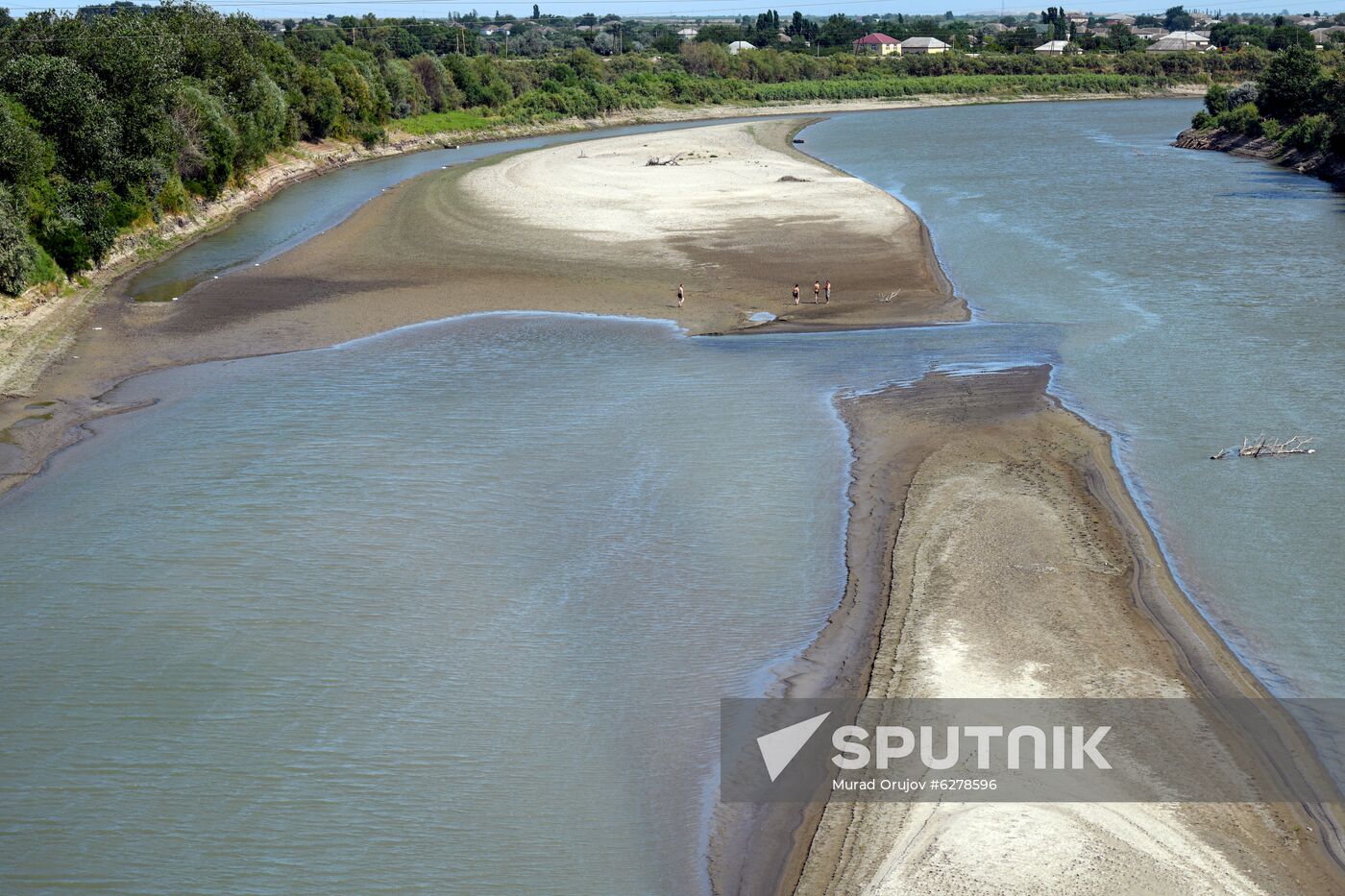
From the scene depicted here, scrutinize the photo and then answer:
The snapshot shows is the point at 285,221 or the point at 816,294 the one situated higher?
the point at 285,221

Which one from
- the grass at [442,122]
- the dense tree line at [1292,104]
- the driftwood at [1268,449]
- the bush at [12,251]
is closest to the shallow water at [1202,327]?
the driftwood at [1268,449]

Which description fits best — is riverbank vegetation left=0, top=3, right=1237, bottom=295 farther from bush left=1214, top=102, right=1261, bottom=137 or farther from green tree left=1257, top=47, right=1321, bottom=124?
green tree left=1257, top=47, right=1321, bottom=124

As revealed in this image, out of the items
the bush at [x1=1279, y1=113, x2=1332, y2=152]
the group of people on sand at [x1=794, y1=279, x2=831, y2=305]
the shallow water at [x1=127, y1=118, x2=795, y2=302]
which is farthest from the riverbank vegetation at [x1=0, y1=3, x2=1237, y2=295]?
the bush at [x1=1279, y1=113, x2=1332, y2=152]

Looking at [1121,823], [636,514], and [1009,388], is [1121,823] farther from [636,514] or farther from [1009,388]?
[1009,388]

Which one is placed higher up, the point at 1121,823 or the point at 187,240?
the point at 187,240

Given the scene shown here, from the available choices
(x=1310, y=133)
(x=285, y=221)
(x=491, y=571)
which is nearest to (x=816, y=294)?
(x=491, y=571)

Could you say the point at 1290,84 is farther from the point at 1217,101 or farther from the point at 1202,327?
the point at 1202,327

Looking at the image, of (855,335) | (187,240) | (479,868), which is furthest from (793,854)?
(187,240)
